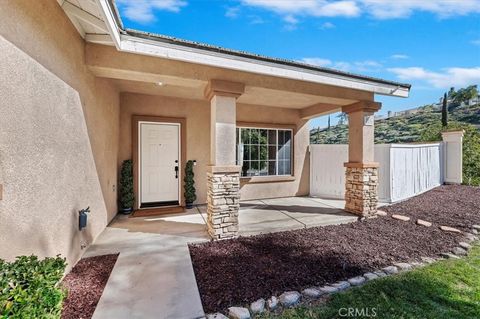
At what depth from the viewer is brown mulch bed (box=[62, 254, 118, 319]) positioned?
2.28 metres

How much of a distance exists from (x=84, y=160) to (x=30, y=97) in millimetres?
1555

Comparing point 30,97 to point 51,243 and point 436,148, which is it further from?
point 436,148

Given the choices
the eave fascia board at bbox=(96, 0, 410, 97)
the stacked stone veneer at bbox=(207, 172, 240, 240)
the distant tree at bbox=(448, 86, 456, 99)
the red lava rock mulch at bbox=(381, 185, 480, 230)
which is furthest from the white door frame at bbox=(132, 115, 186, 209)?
the distant tree at bbox=(448, 86, 456, 99)

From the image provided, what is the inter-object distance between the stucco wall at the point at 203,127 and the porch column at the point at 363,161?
2.35 meters

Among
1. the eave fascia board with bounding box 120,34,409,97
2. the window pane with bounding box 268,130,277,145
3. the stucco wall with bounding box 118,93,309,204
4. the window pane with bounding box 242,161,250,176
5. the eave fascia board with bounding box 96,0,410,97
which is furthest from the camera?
the window pane with bounding box 268,130,277,145

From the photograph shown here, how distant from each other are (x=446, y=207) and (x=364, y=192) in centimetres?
312

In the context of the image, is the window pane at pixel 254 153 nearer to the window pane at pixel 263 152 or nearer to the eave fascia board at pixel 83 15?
the window pane at pixel 263 152

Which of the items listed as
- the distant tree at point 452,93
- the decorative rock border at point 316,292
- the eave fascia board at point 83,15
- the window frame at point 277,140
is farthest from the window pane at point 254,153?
the distant tree at point 452,93

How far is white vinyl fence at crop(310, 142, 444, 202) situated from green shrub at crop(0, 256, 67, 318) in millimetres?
7608

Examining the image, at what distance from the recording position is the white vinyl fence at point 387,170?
7.09 metres

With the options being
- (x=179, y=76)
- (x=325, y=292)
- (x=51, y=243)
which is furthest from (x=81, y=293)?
(x=179, y=76)

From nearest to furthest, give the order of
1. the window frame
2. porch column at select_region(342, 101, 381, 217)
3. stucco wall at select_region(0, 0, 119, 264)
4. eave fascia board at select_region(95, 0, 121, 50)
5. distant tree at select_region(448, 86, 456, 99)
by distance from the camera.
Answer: stucco wall at select_region(0, 0, 119, 264) → eave fascia board at select_region(95, 0, 121, 50) → porch column at select_region(342, 101, 381, 217) → the window frame → distant tree at select_region(448, 86, 456, 99)

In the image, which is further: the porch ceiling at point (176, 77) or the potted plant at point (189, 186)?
the potted plant at point (189, 186)

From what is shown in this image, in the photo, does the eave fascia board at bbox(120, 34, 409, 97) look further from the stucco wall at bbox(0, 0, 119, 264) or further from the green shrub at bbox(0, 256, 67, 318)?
the green shrub at bbox(0, 256, 67, 318)
